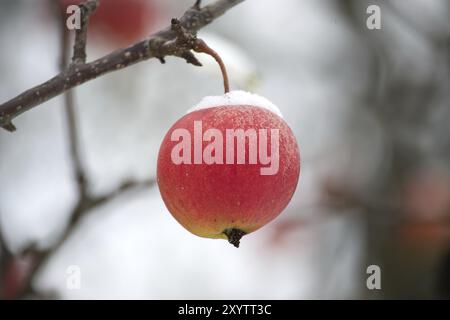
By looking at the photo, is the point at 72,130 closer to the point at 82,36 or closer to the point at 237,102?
the point at 82,36

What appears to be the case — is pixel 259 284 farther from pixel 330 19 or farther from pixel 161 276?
Result: pixel 330 19

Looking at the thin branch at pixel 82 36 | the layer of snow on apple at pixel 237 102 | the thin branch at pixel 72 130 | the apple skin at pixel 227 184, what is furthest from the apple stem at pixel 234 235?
the thin branch at pixel 72 130

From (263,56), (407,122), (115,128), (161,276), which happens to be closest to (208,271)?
(161,276)

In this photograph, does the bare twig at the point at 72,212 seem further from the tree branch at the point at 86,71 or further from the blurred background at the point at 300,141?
the tree branch at the point at 86,71

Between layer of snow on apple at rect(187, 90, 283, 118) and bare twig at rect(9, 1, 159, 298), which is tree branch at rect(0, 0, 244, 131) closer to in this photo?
layer of snow on apple at rect(187, 90, 283, 118)

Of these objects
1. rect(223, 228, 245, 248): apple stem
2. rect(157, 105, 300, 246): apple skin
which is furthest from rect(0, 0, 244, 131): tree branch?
rect(223, 228, 245, 248): apple stem

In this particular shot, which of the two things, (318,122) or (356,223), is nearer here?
(356,223)

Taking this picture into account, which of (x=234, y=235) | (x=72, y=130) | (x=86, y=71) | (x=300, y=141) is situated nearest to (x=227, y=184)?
(x=234, y=235)
